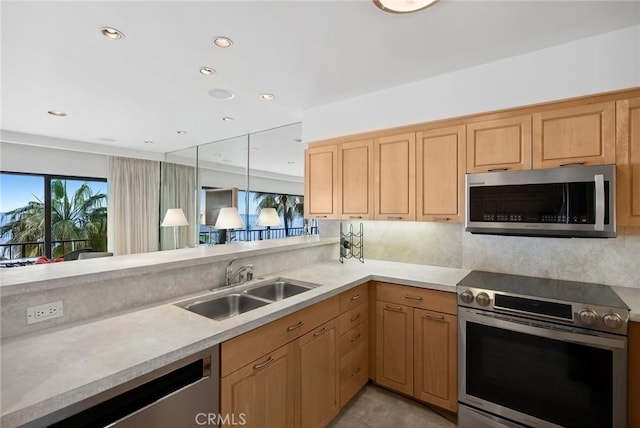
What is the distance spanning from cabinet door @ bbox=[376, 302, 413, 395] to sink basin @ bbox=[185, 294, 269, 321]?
1021 mm

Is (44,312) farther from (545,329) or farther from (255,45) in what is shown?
(545,329)

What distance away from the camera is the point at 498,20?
1.72m

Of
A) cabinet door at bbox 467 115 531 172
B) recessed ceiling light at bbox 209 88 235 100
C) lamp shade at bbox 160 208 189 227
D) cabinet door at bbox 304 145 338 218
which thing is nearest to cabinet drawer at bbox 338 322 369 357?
cabinet door at bbox 304 145 338 218

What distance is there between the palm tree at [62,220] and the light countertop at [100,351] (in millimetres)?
4836

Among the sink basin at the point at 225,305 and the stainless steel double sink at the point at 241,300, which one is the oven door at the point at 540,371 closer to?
the stainless steel double sink at the point at 241,300

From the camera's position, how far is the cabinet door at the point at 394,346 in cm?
225

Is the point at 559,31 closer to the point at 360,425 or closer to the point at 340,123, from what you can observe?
the point at 340,123

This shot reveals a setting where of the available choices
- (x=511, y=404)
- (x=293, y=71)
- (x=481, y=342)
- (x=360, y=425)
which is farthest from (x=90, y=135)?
(x=511, y=404)

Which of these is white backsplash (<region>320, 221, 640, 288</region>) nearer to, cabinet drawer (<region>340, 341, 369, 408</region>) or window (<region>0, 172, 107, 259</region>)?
cabinet drawer (<region>340, 341, 369, 408</region>)

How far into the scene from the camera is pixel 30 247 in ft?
15.4

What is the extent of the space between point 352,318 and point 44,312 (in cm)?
181

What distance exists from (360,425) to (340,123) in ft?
8.57

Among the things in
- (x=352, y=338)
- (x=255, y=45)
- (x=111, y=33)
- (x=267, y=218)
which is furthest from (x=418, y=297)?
(x=267, y=218)

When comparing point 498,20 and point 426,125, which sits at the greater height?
point 498,20
